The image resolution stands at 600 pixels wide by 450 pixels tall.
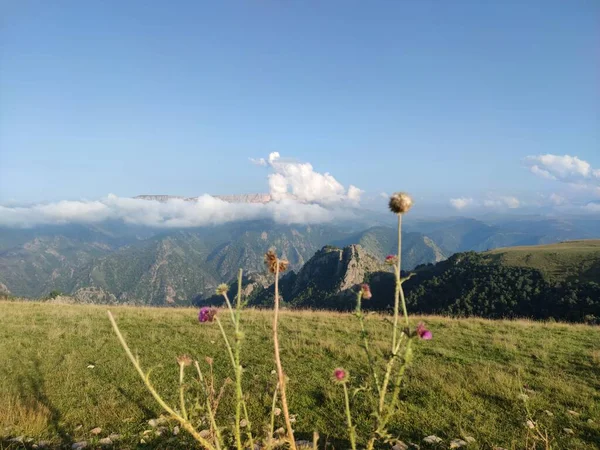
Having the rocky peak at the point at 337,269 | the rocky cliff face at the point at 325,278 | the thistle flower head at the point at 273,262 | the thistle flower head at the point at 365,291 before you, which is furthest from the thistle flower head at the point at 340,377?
the rocky peak at the point at 337,269

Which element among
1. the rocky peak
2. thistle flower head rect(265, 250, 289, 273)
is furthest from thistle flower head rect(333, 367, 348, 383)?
the rocky peak

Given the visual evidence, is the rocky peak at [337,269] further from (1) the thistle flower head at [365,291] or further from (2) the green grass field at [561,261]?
(1) the thistle flower head at [365,291]

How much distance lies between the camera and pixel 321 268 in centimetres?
17475

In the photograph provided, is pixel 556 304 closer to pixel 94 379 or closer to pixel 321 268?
pixel 94 379

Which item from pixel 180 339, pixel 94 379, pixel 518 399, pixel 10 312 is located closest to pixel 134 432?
pixel 94 379

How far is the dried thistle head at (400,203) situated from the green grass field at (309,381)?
7.26 ft

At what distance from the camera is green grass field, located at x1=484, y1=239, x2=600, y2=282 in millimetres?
80750

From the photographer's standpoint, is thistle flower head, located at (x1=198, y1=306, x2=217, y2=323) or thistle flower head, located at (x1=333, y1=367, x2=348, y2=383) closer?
thistle flower head, located at (x1=333, y1=367, x2=348, y2=383)

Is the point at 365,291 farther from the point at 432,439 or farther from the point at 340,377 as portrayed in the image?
the point at 432,439

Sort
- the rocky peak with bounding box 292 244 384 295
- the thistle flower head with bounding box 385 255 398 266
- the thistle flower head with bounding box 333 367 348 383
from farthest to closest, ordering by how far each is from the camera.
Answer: the rocky peak with bounding box 292 244 384 295 < the thistle flower head with bounding box 385 255 398 266 < the thistle flower head with bounding box 333 367 348 383

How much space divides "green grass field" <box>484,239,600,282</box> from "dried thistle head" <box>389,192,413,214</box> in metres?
96.1

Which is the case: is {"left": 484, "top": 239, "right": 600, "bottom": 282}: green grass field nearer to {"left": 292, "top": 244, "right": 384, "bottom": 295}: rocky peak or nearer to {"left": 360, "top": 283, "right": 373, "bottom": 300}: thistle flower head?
{"left": 292, "top": 244, "right": 384, "bottom": 295}: rocky peak

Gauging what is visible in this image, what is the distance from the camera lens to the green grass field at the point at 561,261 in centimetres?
8075

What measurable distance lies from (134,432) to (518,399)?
279 inches
